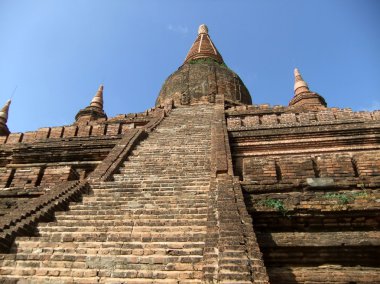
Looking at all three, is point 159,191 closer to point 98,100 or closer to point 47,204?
point 47,204

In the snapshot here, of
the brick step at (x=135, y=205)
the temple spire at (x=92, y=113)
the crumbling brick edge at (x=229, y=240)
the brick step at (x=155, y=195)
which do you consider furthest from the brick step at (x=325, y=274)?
the temple spire at (x=92, y=113)

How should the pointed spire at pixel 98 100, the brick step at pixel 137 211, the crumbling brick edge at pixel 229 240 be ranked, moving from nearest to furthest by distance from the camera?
the crumbling brick edge at pixel 229 240, the brick step at pixel 137 211, the pointed spire at pixel 98 100

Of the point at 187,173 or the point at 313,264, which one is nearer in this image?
the point at 313,264

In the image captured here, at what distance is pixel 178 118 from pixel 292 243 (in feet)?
23.7

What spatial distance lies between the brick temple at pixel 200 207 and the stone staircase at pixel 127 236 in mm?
15

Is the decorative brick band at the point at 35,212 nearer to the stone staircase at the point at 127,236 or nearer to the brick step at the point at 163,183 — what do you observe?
the stone staircase at the point at 127,236

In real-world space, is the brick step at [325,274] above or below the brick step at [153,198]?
below

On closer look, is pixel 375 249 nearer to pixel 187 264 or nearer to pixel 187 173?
pixel 187 264

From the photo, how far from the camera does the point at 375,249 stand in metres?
4.34

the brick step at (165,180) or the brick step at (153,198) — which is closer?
the brick step at (153,198)

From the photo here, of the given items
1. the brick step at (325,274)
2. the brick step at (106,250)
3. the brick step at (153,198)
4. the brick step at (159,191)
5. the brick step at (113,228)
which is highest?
the brick step at (159,191)

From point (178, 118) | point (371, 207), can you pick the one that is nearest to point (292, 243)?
point (371, 207)

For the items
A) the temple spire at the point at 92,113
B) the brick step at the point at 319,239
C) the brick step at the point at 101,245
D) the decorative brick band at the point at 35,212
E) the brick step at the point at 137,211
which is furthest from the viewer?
the temple spire at the point at 92,113

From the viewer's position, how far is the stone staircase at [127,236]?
380 centimetres
